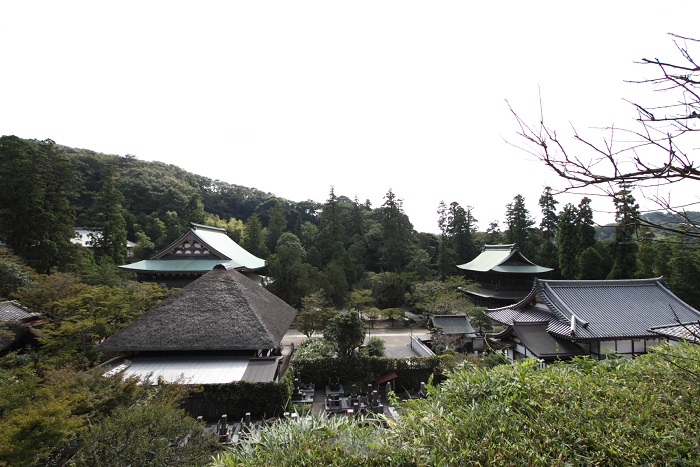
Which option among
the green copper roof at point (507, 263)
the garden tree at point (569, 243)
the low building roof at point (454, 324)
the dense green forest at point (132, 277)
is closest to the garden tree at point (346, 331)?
the dense green forest at point (132, 277)

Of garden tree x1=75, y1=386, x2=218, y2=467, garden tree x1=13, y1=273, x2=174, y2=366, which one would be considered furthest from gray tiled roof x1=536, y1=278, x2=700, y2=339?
garden tree x1=13, y1=273, x2=174, y2=366

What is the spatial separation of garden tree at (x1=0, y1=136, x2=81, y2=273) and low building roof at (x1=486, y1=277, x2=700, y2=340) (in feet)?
77.1

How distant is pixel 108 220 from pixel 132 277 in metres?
4.00

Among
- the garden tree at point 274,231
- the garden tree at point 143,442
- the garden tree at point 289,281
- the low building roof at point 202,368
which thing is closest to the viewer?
the garden tree at point 143,442

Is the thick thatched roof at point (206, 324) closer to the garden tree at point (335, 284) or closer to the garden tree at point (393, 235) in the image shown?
the garden tree at point (335, 284)

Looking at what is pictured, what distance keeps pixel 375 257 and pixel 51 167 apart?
88.7 feet

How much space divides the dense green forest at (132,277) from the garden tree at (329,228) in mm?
115

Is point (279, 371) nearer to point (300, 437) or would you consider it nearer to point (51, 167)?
point (300, 437)

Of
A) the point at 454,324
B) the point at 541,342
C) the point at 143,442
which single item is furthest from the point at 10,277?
the point at 541,342

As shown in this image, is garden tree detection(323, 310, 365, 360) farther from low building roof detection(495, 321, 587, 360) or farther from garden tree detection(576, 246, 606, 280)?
garden tree detection(576, 246, 606, 280)

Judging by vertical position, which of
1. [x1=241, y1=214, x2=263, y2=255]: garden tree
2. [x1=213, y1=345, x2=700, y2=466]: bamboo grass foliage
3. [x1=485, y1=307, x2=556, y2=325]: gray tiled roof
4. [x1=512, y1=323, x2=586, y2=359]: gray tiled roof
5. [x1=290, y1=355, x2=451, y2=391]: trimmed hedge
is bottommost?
[x1=290, y1=355, x2=451, y2=391]: trimmed hedge

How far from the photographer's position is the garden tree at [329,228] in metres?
28.5

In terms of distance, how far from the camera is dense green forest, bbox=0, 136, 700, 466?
15.1ft

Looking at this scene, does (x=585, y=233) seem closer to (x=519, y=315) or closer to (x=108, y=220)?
(x=519, y=315)
